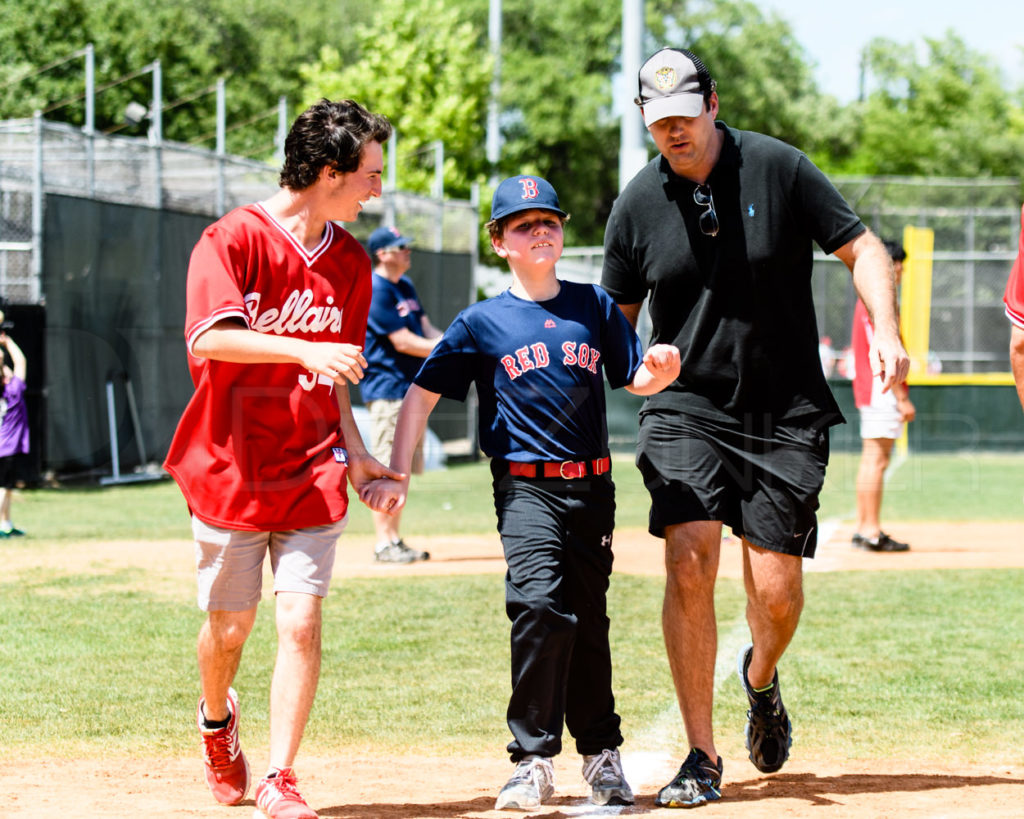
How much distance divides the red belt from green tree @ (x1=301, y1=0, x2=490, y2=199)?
27.2 m

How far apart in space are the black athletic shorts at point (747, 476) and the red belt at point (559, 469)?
12.9 inches

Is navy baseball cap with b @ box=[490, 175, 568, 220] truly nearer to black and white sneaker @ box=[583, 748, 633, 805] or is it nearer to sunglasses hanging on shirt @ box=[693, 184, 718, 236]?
sunglasses hanging on shirt @ box=[693, 184, 718, 236]

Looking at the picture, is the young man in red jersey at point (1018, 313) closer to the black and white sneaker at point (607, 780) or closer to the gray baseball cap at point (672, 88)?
the gray baseball cap at point (672, 88)

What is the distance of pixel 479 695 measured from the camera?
576 centimetres

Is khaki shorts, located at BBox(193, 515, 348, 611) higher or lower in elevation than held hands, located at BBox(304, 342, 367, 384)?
lower

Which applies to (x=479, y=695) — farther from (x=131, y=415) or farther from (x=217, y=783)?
(x=131, y=415)

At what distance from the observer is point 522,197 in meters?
4.32

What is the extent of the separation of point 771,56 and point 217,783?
189ft

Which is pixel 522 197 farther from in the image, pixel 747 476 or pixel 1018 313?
pixel 1018 313

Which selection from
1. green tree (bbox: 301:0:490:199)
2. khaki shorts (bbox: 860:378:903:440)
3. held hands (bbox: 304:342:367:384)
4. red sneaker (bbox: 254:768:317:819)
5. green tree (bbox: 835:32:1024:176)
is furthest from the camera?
green tree (bbox: 835:32:1024:176)

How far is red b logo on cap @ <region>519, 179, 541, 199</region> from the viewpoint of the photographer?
4.33m

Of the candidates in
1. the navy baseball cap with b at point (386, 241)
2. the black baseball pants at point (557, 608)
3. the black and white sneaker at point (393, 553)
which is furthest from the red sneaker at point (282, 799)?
the navy baseball cap with b at point (386, 241)

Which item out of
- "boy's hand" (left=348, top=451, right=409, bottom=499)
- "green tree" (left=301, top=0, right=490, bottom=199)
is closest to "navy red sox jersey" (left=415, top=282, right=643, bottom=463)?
"boy's hand" (left=348, top=451, right=409, bottom=499)

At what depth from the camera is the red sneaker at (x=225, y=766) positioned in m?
4.17
